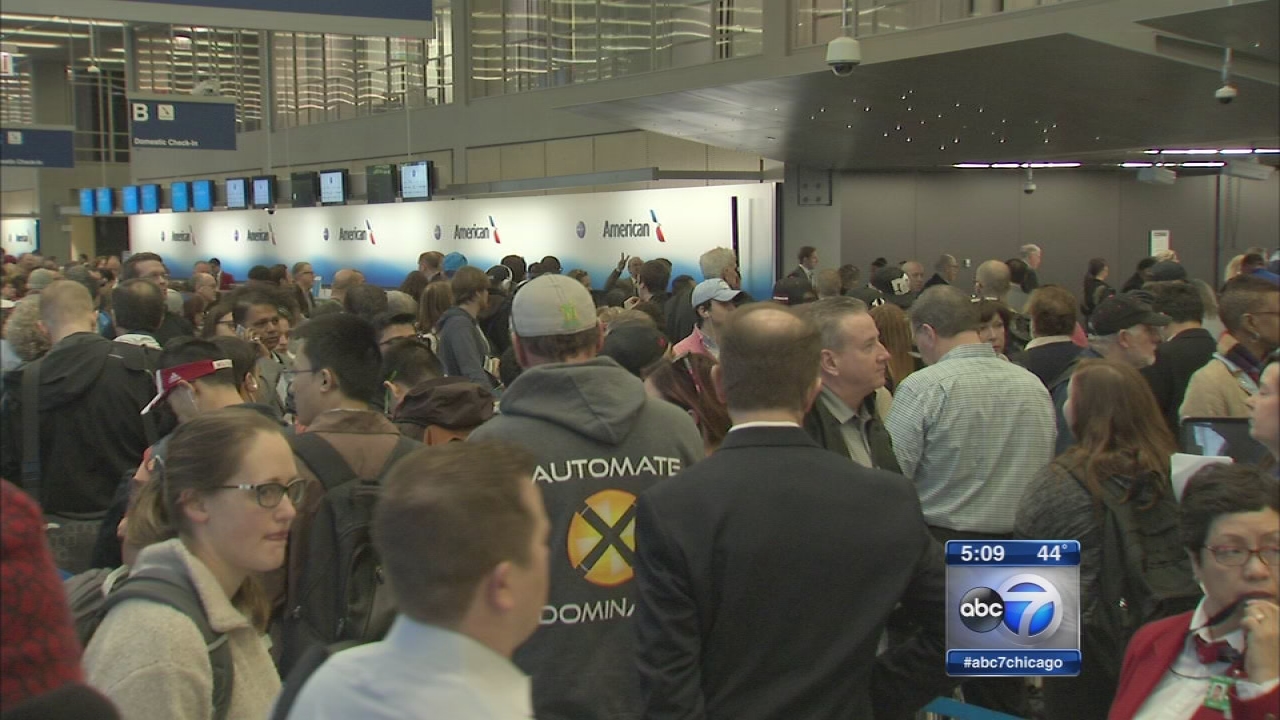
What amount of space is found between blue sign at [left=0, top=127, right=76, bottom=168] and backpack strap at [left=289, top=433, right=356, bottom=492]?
2179 centimetres

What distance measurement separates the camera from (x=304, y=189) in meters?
23.7

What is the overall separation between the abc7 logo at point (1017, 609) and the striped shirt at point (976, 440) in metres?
1.87

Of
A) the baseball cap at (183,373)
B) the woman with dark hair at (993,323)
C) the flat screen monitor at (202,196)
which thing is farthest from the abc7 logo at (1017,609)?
the flat screen monitor at (202,196)

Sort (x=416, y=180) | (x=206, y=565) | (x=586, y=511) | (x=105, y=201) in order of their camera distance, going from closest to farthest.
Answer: (x=206, y=565) < (x=586, y=511) < (x=416, y=180) < (x=105, y=201)

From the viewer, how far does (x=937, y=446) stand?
177 inches

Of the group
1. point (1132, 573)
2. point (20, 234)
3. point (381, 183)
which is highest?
point (381, 183)

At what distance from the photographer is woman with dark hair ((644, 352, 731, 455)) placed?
411 cm

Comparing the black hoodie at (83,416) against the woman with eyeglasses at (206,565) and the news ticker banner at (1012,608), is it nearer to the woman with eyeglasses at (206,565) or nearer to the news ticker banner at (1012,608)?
the woman with eyeglasses at (206,565)

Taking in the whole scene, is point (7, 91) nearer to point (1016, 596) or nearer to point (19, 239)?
point (19, 239)

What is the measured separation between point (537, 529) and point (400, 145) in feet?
76.6

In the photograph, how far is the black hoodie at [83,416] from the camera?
5.18m

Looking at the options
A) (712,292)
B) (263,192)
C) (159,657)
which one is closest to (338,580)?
(159,657)

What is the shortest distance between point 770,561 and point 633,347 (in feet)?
7.76

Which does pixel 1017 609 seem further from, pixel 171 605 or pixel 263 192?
pixel 263 192
